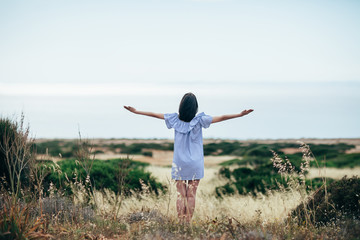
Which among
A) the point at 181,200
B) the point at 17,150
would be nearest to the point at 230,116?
the point at 181,200

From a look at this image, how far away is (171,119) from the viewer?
20.0 feet

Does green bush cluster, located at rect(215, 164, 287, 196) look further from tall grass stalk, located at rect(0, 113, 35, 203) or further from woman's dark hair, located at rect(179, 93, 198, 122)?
tall grass stalk, located at rect(0, 113, 35, 203)

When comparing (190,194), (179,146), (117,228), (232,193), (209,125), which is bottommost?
(232,193)

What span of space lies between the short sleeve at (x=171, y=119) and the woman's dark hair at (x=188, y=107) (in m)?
0.18

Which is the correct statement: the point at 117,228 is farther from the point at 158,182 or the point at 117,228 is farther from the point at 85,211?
the point at 158,182

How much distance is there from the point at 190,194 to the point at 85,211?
185cm

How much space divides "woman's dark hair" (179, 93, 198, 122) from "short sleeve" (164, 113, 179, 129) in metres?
0.18

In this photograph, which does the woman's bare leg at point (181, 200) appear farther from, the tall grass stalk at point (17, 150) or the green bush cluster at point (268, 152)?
the green bush cluster at point (268, 152)

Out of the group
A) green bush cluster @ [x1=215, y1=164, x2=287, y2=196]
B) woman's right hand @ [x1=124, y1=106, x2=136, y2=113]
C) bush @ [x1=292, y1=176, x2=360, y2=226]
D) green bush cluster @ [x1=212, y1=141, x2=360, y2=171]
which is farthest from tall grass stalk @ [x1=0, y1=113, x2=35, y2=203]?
green bush cluster @ [x1=212, y1=141, x2=360, y2=171]

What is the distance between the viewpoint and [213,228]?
4.83 meters

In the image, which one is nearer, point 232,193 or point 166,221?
point 166,221

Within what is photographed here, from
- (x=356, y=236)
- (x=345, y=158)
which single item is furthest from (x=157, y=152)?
(x=356, y=236)

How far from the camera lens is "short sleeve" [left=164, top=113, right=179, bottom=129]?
6.09 meters

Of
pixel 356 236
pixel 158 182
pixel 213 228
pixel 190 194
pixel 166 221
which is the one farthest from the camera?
pixel 158 182
